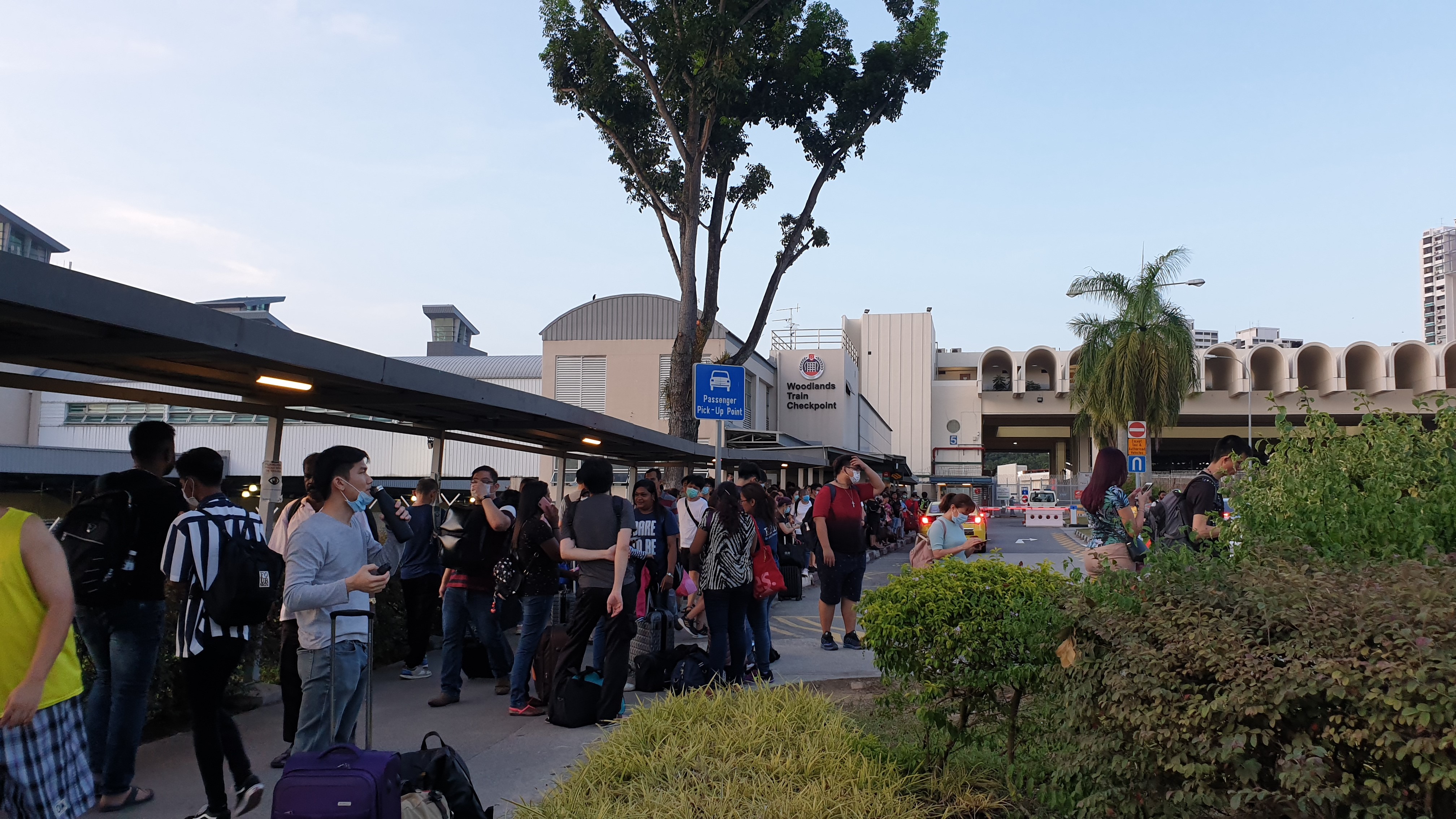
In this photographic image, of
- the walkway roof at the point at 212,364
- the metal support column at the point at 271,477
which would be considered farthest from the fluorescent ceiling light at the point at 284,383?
the metal support column at the point at 271,477

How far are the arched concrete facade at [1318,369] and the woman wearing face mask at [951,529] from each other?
58.8 metres

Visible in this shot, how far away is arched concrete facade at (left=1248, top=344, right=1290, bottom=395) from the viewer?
202 feet

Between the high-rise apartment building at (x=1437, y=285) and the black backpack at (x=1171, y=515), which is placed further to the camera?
the high-rise apartment building at (x=1437, y=285)

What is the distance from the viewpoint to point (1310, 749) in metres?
3.04

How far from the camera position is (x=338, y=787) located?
3555 mm

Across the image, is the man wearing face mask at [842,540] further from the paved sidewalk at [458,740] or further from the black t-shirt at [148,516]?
the black t-shirt at [148,516]

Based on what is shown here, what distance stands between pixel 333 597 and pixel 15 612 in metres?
1.74

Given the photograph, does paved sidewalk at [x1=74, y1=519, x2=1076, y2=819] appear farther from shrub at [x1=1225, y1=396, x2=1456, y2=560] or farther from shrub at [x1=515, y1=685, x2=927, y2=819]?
shrub at [x1=1225, y1=396, x2=1456, y2=560]

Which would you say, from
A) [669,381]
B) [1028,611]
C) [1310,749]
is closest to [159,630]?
[1028,611]

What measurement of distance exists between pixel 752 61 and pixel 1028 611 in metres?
15.3

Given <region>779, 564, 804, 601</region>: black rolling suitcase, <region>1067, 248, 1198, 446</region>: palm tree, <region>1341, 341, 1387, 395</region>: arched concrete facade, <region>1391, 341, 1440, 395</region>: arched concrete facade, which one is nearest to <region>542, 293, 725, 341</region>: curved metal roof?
<region>1067, 248, 1198, 446</region>: palm tree

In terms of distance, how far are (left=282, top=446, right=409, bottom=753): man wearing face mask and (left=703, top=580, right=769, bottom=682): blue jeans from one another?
328cm

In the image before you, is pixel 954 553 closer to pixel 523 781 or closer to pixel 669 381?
pixel 523 781

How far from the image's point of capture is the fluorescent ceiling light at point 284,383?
6.93 m
